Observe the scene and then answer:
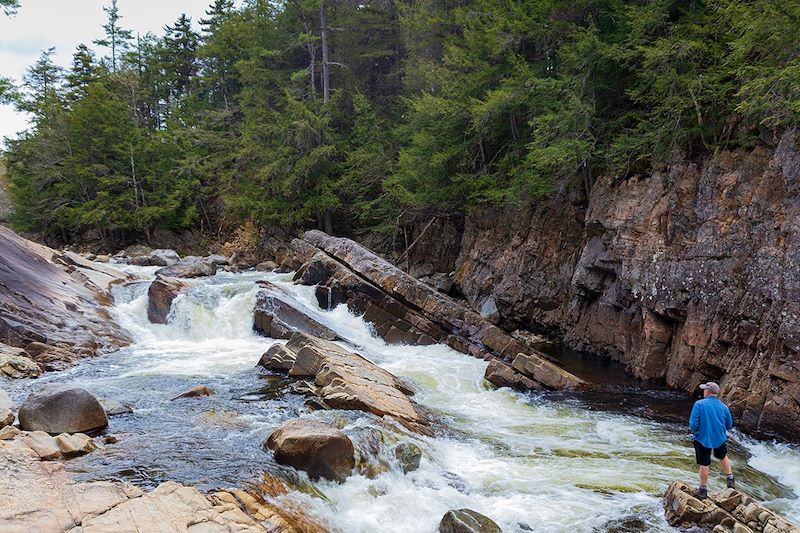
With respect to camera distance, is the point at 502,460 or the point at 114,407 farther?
the point at 114,407

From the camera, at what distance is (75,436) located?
22.7 ft

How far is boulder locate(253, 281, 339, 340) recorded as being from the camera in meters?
16.1

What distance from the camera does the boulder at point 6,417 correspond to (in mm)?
6962

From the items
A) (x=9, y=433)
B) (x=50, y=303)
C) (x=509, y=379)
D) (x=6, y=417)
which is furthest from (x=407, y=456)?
(x=50, y=303)

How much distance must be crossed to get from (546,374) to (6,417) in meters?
11.3

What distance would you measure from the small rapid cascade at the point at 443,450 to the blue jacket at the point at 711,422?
0.95 meters

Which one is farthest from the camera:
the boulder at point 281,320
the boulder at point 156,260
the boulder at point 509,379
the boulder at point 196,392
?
the boulder at point 156,260

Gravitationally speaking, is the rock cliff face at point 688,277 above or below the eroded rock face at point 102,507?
above

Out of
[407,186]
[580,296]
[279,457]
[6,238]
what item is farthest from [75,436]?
[407,186]

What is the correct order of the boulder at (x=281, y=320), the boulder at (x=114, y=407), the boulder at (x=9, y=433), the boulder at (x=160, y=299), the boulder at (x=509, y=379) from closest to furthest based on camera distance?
1. the boulder at (x=9, y=433)
2. the boulder at (x=114, y=407)
3. the boulder at (x=509, y=379)
4. the boulder at (x=281, y=320)
5. the boulder at (x=160, y=299)

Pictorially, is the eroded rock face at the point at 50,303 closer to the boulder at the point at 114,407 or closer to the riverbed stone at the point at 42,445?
the boulder at the point at 114,407

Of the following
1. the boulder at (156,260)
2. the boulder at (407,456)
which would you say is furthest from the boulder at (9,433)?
the boulder at (156,260)

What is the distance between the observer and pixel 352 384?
33.7 feet

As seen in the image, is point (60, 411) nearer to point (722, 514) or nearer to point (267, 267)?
point (722, 514)
